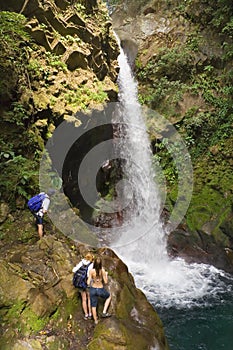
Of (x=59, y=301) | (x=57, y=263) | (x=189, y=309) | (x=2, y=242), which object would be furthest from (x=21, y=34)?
(x=189, y=309)

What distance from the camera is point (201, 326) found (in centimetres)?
718

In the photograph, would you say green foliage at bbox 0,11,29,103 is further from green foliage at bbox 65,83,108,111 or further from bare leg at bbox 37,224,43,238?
bare leg at bbox 37,224,43,238

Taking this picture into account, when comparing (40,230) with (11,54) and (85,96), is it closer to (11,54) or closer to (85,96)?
(11,54)

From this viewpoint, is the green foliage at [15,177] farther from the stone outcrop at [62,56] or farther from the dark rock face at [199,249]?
the dark rock face at [199,249]

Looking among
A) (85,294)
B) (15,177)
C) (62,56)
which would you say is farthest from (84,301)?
(62,56)

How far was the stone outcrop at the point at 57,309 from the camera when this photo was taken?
4.68m

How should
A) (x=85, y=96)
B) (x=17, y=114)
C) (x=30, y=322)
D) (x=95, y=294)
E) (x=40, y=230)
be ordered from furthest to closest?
(x=85, y=96) < (x=17, y=114) < (x=40, y=230) < (x=95, y=294) < (x=30, y=322)

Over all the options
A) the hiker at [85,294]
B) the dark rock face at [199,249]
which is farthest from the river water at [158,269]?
the hiker at [85,294]

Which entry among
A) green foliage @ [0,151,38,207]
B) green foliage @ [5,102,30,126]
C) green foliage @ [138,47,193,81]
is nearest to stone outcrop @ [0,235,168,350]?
green foliage @ [0,151,38,207]

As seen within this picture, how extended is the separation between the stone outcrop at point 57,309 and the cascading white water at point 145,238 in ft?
8.88

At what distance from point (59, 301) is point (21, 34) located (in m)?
6.78

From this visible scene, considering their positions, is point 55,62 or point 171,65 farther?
point 171,65

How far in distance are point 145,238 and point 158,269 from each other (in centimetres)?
145

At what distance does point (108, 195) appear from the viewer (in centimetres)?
1261
